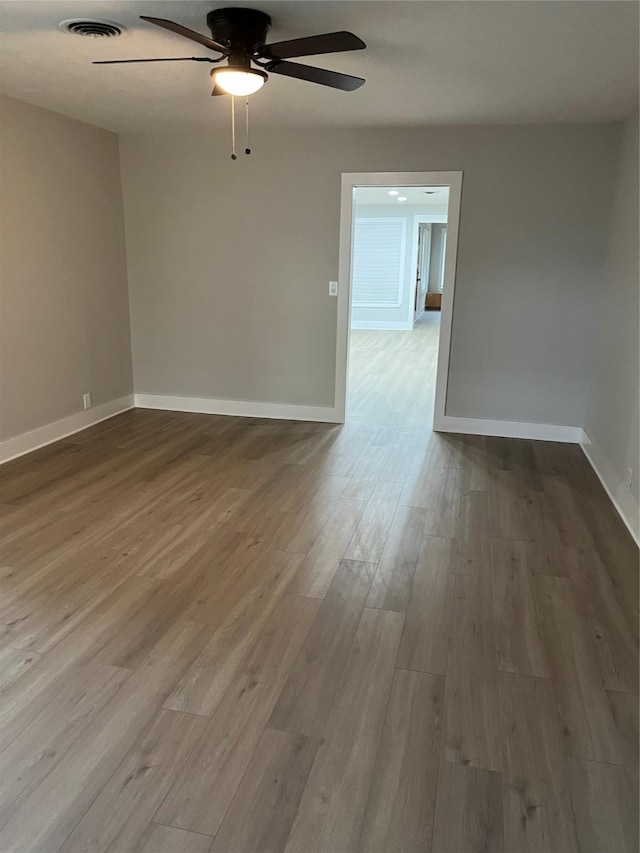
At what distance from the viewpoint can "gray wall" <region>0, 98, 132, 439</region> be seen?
420 cm

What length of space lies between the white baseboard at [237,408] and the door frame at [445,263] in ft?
0.59

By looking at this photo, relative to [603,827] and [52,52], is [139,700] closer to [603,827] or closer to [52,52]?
[603,827]

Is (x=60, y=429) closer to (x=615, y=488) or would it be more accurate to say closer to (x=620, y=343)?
(x=615, y=488)

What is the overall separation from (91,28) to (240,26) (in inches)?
28.4

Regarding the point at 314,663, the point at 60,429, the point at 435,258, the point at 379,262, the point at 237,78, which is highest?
the point at 237,78

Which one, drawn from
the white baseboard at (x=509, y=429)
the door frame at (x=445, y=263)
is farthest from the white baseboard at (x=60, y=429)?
the white baseboard at (x=509, y=429)

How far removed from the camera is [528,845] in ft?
5.05

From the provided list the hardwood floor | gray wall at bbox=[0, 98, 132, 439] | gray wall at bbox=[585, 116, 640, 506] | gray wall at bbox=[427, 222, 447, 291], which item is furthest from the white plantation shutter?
the hardwood floor

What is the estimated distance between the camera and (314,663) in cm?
222

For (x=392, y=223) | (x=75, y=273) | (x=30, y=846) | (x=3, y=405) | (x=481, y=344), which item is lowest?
(x=30, y=846)

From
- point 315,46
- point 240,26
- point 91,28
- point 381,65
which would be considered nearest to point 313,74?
point 315,46

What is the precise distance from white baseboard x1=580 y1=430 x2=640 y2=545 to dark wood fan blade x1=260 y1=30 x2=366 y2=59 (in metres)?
2.74

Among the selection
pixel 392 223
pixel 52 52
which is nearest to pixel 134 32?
pixel 52 52

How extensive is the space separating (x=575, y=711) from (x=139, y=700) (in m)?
1.47
